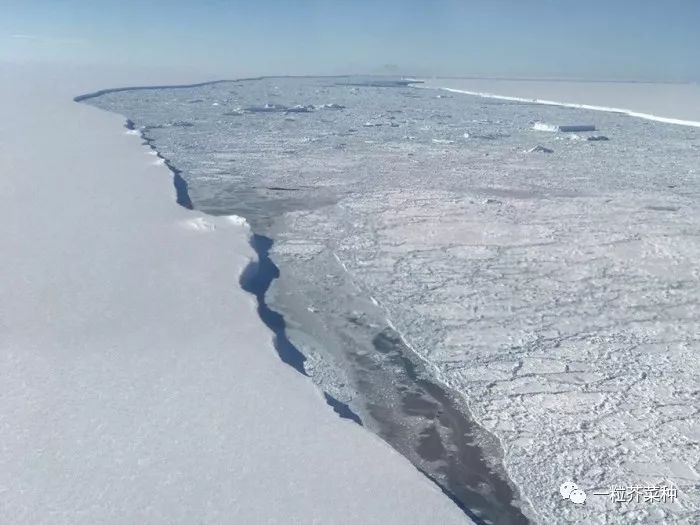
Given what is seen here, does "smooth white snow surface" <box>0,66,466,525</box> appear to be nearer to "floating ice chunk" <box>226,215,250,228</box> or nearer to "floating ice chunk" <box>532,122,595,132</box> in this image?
"floating ice chunk" <box>226,215,250,228</box>

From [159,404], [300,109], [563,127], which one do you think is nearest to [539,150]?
[563,127]

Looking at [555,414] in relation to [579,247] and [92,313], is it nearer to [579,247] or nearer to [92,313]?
[92,313]

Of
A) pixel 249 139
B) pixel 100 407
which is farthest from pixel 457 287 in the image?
pixel 249 139

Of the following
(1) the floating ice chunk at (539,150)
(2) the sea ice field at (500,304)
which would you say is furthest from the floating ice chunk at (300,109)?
(1) the floating ice chunk at (539,150)

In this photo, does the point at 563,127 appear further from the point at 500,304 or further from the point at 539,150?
the point at 500,304

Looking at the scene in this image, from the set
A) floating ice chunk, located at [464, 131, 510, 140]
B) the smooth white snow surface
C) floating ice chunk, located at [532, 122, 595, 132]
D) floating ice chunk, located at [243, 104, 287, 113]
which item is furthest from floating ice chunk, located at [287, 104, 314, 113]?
the smooth white snow surface

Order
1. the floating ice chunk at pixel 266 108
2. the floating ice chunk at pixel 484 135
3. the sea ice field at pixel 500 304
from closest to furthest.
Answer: the sea ice field at pixel 500 304 → the floating ice chunk at pixel 484 135 → the floating ice chunk at pixel 266 108

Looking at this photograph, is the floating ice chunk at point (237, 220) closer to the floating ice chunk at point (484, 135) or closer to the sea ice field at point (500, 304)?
the sea ice field at point (500, 304)

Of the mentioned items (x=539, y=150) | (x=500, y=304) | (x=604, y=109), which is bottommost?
(x=500, y=304)
